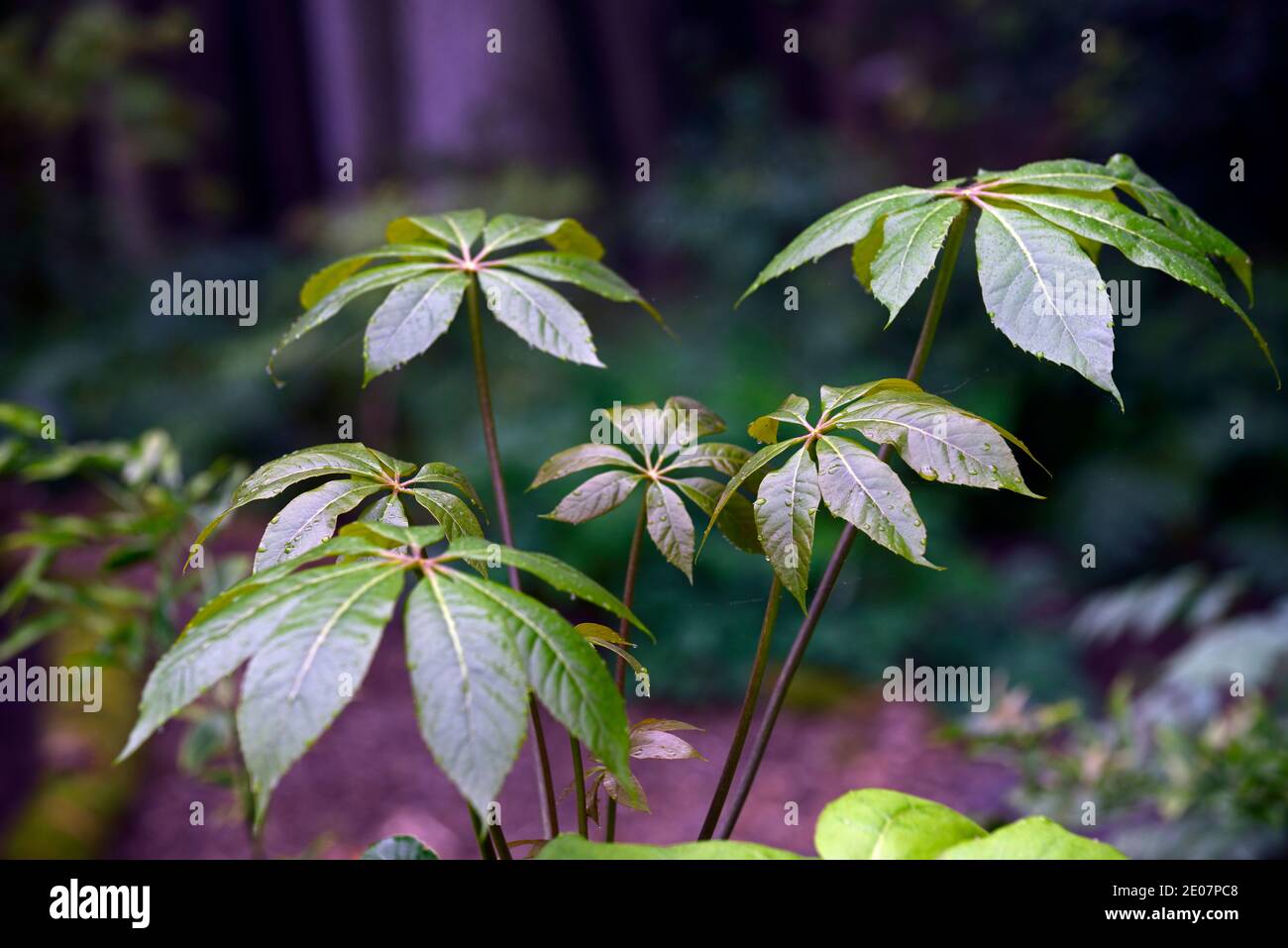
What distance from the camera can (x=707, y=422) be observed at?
0.87m

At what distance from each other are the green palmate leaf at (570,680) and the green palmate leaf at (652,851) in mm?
59

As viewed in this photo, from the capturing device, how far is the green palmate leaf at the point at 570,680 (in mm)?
546

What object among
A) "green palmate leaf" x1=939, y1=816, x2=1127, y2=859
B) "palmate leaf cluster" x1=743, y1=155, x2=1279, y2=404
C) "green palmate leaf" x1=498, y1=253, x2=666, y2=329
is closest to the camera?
"green palmate leaf" x1=939, y1=816, x2=1127, y2=859

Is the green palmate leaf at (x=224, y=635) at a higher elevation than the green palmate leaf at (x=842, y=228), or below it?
below

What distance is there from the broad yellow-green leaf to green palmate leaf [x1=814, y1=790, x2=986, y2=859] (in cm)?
36

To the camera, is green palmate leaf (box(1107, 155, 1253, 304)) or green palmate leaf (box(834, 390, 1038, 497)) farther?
green palmate leaf (box(1107, 155, 1253, 304))

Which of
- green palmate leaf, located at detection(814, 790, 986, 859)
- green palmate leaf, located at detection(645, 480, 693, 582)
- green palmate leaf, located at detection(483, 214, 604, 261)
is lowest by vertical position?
green palmate leaf, located at detection(814, 790, 986, 859)

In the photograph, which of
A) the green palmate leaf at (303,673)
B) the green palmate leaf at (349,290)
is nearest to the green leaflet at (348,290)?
the green palmate leaf at (349,290)

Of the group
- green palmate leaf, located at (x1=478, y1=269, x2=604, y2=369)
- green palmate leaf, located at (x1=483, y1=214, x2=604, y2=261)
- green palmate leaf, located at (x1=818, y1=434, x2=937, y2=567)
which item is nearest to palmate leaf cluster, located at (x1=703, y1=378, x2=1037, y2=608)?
green palmate leaf, located at (x1=818, y1=434, x2=937, y2=567)

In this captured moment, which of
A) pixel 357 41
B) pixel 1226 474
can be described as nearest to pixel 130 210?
pixel 357 41

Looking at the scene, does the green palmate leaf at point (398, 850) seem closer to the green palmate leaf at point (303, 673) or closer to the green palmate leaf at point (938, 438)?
the green palmate leaf at point (303, 673)

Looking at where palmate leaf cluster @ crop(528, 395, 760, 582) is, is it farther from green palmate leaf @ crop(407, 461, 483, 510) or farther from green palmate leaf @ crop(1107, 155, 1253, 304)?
green palmate leaf @ crop(1107, 155, 1253, 304)

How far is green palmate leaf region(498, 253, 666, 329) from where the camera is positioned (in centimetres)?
93
